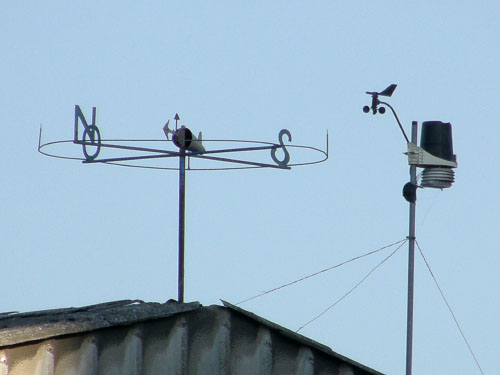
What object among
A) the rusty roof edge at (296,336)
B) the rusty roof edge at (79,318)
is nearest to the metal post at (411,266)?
the rusty roof edge at (296,336)

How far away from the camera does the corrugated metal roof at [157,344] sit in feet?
31.6

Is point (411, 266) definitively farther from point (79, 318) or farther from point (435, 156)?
point (79, 318)

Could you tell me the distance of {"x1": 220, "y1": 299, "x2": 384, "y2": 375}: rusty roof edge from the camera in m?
10.7

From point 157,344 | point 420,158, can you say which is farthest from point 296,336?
A: point 420,158

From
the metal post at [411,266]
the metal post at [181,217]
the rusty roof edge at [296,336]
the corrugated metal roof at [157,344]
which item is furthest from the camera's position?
the metal post at [411,266]

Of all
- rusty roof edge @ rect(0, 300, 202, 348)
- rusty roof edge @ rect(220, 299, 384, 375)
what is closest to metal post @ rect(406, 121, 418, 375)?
rusty roof edge @ rect(220, 299, 384, 375)

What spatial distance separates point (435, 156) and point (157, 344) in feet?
23.0

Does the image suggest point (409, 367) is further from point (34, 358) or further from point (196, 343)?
point (34, 358)

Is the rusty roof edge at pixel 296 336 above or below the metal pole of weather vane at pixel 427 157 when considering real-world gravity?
below

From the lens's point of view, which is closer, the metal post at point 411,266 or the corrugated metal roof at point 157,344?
the corrugated metal roof at point 157,344

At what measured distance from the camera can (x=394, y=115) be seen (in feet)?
53.7

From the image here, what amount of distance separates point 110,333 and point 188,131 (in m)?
2.67

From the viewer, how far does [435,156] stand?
16406 millimetres

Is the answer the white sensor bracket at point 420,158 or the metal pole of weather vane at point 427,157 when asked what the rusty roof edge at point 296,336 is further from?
the white sensor bracket at point 420,158
